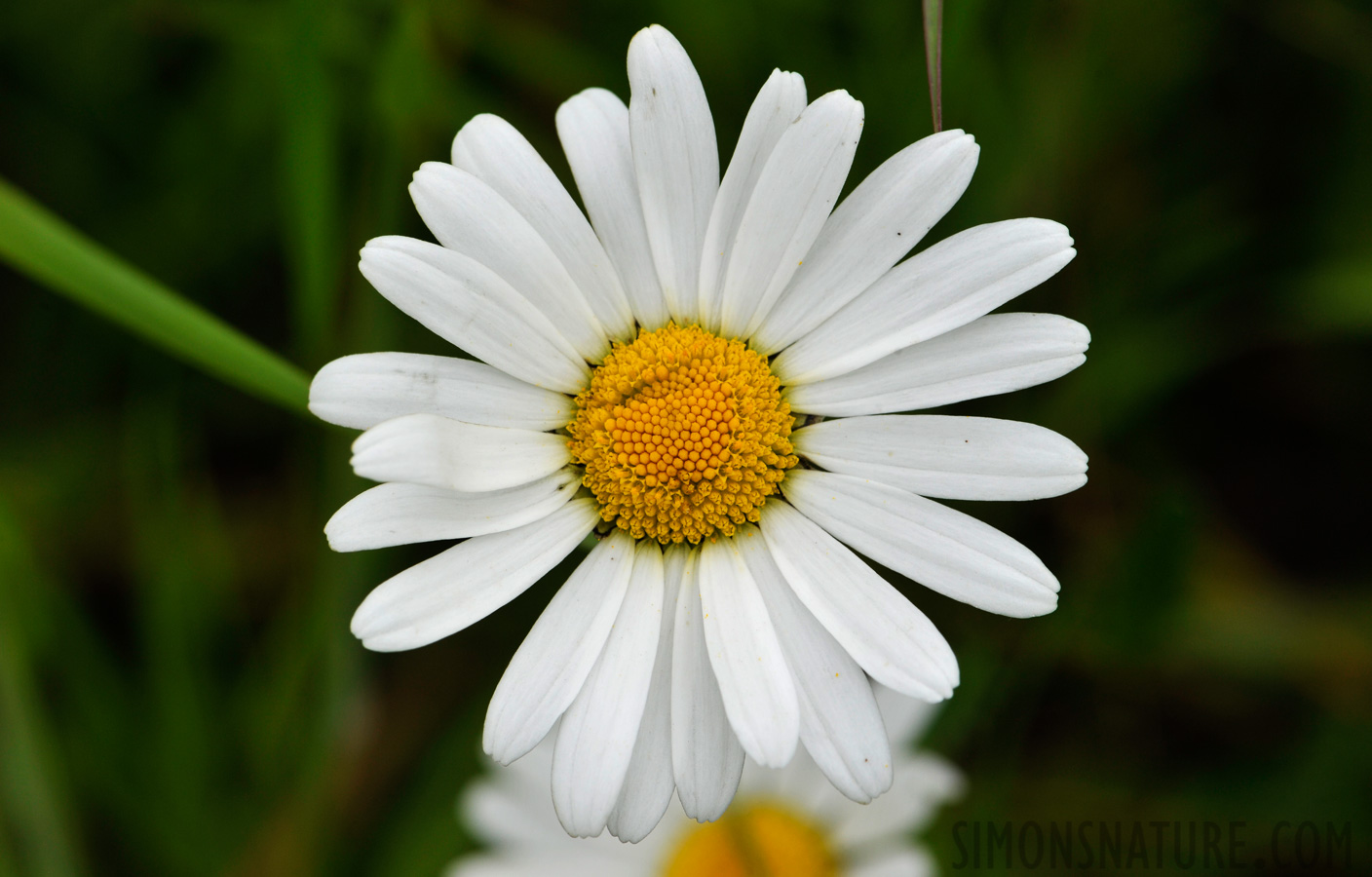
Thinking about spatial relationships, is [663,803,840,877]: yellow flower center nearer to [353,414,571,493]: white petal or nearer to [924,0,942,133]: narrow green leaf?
[353,414,571,493]: white petal

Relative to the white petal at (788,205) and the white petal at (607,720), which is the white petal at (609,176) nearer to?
the white petal at (788,205)

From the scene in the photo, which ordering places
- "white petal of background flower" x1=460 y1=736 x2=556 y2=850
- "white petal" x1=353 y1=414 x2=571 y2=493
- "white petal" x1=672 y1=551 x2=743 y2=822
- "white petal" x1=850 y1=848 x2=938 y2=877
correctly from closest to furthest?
"white petal" x1=353 y1=414 x2=571 y2=493, "white petal" x1=672 y1=551 x2=743 y2=822, "white petal" x1=850 y1=848 x2=938 y2=877, "white petal of background flower" x1=460 y1=736 x2=556 y2=850

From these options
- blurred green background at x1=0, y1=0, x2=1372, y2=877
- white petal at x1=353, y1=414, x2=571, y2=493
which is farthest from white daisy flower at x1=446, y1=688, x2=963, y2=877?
white petal at x1=353, y1=414, x2=571, y2=493

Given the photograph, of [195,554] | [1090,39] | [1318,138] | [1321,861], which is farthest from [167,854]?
[1318,138]

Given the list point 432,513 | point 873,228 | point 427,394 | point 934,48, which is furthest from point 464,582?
point 934,48

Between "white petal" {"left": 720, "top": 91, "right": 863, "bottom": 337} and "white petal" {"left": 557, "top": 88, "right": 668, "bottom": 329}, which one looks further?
"white petal" {"left": 557, "top": 88, "right": 668, "bottom": 329}

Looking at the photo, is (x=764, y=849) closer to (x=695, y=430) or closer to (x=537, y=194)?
(x=695, y=430)
